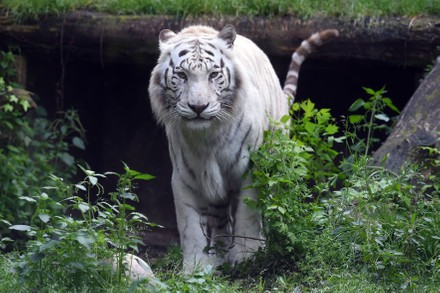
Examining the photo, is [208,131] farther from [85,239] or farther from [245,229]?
[85,239]

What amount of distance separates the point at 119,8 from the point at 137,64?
79 centimetres

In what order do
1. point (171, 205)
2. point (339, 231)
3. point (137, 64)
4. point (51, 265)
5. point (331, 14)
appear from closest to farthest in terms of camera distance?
point (51, 265) → point (339, 231) → point (331, 14) → point (137, 64) → point (171, 205)

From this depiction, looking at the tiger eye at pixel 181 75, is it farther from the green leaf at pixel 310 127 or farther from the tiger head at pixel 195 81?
the green leaf at pixel 310 127

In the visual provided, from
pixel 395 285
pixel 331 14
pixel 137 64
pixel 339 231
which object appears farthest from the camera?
pixel 137 64

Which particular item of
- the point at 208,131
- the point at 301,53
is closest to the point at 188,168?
the point at 208,131

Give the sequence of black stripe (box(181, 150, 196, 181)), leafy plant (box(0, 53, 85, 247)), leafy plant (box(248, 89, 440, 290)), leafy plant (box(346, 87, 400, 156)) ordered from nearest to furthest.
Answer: leafy plant (box(248, 89, 440, 290))
leafy plant (box(346, 87, 400, 156))
black stripe (box(181, 150, 196, 181))
leafy plant (box(0, 53, 85, 247))

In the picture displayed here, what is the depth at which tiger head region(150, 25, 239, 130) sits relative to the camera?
5.59 meters

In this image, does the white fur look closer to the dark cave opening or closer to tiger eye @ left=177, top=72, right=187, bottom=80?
tiger eye @ left=177, top=72, right=187, bottom=80

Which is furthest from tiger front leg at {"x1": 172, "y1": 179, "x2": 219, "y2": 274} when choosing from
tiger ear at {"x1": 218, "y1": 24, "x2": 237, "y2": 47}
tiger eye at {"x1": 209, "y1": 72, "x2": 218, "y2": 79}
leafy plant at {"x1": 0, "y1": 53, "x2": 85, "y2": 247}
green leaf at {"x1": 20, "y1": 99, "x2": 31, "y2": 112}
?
green leaf at {"x1": 20, "y1": 99, "x2": 31, "y2": 112}

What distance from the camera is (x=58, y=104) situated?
9.35 m

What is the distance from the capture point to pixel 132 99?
10031 millimetres

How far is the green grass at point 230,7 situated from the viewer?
794 cm

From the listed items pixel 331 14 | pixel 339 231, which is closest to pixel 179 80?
pixel 339 231

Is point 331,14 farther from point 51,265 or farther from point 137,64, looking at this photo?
point 51,265
